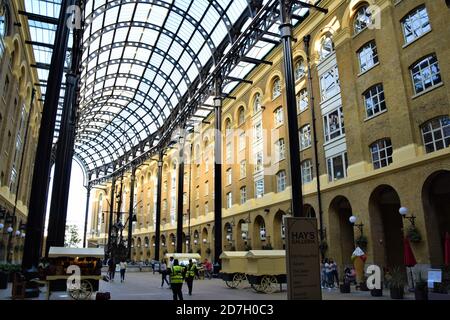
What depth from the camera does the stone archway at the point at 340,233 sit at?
22266 mm

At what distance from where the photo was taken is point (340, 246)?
22438 mm

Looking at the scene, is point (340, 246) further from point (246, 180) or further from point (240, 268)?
point (246, 180)

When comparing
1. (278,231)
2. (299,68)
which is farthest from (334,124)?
(278,231)

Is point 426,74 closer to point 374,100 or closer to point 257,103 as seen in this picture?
point 374,100

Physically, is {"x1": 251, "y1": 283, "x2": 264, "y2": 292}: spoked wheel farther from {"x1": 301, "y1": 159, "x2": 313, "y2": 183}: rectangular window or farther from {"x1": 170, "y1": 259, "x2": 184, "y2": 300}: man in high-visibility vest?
{"x1": 301, "y1": 159, "x2": 313, "y2": 183}: rectangular window

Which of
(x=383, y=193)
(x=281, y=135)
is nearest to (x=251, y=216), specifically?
(x=281, y=135)

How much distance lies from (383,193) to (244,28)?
1553cm

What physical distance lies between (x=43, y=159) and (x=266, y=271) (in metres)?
10.9

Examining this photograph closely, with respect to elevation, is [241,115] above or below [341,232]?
above

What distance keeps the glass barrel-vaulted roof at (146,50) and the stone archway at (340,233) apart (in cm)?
1544

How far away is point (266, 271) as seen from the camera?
1748 centimetres

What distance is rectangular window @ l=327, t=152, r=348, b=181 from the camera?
2270cm

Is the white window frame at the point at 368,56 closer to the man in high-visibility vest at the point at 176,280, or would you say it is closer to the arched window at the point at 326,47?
the arched window at the point at 326,47

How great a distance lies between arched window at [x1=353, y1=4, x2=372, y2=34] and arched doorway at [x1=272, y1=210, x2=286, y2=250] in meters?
14.2
